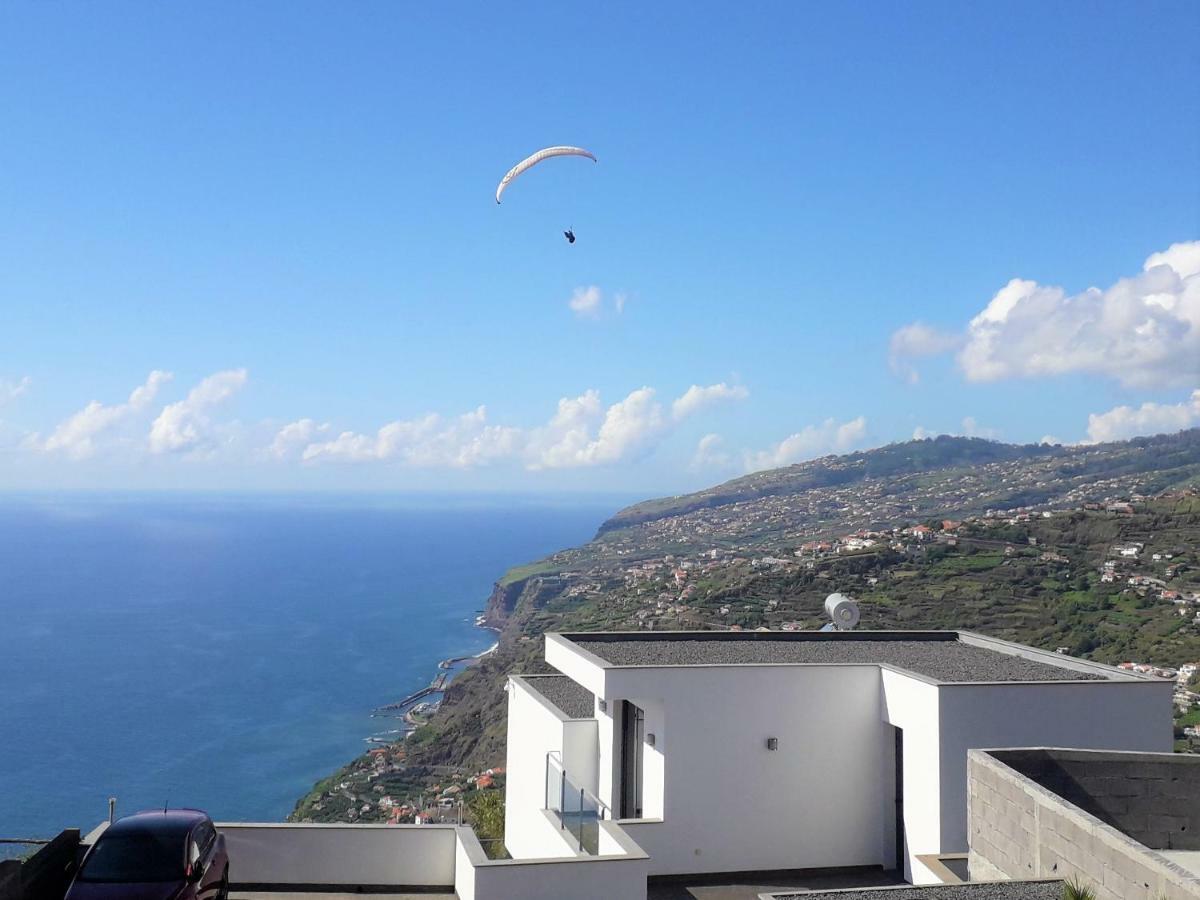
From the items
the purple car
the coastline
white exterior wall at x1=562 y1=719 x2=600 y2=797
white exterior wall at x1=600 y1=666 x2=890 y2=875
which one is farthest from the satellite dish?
the coastline

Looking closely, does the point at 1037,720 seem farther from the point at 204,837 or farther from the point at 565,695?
the point at 204,837

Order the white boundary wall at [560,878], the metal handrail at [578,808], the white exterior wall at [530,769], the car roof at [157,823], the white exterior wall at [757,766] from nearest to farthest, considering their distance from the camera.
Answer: the car roof at [157,823]
the white boundary wall at [560,878]
the metal handrail at [578,808]
the white exterior wall at [757,766]
the white exterior wall at [530,769]

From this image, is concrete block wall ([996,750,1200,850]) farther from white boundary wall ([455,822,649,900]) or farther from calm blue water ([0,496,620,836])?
calm blue water ([0,496,620,836])

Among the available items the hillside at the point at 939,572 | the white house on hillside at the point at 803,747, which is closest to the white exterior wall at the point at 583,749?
the white house on hillside at the point at 803,747

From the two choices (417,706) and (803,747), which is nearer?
(803,747)

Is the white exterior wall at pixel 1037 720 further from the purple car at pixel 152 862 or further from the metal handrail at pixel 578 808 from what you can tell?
the purple car at pixel 152 862

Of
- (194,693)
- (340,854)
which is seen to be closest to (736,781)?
(340,854)
